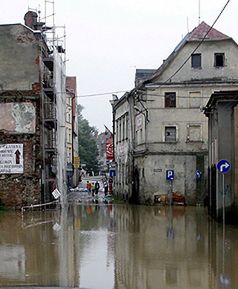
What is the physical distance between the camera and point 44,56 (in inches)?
1857

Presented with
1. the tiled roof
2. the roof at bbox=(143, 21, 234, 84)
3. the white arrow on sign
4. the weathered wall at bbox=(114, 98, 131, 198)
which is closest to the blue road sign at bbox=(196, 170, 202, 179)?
the roof at bbox=(143, 21, 234, 84)

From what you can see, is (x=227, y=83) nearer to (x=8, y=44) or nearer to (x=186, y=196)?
(x=186, y=196)

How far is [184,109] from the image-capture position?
47.4 metres

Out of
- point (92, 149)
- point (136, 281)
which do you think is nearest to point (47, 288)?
point (136, 281)

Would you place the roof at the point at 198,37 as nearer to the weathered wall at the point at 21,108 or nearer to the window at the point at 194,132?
the window at the point at 194,132

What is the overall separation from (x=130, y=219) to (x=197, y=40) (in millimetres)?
18824

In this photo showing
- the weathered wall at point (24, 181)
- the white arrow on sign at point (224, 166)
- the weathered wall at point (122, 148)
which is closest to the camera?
the white arrow on sign at point (224, 166)

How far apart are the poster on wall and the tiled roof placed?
15.4 meters

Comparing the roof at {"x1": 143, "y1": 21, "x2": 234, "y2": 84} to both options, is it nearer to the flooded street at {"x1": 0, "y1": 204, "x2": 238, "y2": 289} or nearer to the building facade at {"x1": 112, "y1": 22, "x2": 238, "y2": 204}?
the building facade at {"x1": 112, "y1": 22, "x2": 238, "y2": 204}

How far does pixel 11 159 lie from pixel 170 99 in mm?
13024

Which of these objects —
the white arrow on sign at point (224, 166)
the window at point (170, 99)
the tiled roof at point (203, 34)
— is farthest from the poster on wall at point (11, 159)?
the white arrow on sign at point (224, 166)

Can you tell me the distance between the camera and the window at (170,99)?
4759cm

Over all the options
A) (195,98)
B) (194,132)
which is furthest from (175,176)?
(195,98)

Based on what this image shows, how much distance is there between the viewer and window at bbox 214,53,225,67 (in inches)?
1857
